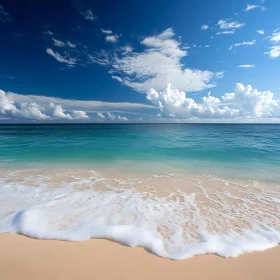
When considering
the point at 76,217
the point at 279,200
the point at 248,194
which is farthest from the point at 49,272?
the point at 279,200

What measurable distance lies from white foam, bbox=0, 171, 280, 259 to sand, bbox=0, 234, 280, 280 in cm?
19

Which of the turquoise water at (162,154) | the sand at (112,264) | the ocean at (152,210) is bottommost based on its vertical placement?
the turquoise water at (162,154)

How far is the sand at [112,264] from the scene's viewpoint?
2.68m

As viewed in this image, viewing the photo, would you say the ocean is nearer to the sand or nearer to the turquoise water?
the sand

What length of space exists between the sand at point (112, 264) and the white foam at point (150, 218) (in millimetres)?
186

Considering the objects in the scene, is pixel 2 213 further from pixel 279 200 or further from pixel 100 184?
pixel 279 200

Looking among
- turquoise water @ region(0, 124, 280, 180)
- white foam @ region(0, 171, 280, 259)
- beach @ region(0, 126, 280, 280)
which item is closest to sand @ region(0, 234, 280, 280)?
beach @ region(0, 126, 280, 280)

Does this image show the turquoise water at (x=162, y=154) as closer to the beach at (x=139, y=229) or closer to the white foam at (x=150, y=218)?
the beach at (x=139, y=229)

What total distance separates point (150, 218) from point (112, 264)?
5.52ft

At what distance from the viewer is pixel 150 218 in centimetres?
439

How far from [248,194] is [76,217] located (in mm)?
5945

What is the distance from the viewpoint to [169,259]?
9.84ft

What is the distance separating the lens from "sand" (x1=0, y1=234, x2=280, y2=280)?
268 cm

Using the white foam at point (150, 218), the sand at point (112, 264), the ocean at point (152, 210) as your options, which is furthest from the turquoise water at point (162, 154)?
the sand at point (112, 264)
